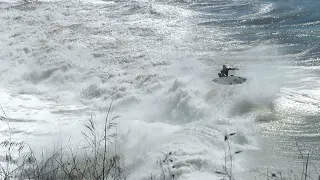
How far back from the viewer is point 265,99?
1393 cm

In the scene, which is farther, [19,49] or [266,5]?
[266,5]

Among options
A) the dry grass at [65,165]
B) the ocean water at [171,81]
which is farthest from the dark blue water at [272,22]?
the dry grass at [65,165]

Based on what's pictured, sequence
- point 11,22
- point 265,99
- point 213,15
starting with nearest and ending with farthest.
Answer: point 265,99 → point 11,22 → point 213,15

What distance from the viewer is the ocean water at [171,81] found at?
11.1 meters

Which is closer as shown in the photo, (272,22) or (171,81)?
(171,81)

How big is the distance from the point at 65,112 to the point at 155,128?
3447mm

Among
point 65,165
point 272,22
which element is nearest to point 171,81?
point 65,165

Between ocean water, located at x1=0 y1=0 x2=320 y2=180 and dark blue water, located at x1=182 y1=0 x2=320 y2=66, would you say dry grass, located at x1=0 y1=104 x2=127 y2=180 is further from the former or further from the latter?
dark blue water, located at x1=182 y1=0 x2=320 y2=66

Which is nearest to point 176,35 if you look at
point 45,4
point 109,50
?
point 109,50

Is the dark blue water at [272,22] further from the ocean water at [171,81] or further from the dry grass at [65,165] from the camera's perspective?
the dry grass at [65,165]

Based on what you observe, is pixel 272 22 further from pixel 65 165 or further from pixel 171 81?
pixel 65 165

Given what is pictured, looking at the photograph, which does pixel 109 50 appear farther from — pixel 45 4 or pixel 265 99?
pixel 45 4

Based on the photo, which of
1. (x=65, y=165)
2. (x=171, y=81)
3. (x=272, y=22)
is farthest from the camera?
(x=272, y=22)

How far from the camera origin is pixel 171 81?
Answer: 596 inches
